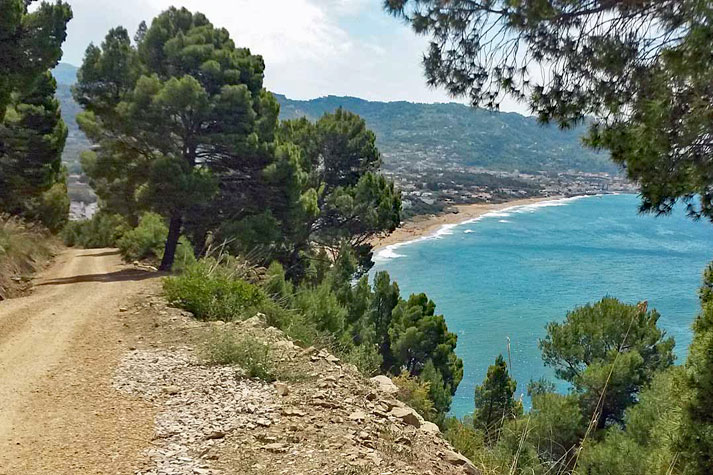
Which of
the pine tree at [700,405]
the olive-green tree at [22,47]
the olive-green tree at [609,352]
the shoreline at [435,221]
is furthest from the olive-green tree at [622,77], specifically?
the shoreline at [435,221]

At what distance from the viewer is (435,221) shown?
87.0 m

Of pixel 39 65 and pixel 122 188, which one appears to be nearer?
pixel 39 65

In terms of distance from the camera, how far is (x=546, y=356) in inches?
797

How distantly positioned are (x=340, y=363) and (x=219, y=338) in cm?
130

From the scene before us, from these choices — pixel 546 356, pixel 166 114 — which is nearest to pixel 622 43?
pixel 166 114

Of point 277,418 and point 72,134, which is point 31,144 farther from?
point 277,418

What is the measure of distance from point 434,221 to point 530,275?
34690mm

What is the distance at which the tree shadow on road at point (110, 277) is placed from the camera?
13000 mm

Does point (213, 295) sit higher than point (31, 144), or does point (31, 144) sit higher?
point (31, 144)

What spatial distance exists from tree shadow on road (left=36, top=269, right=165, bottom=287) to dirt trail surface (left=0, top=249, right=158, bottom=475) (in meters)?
4.82

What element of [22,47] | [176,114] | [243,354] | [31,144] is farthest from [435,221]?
[243,354]

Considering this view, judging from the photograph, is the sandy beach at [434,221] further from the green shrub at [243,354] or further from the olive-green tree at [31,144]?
the green shrub at [243,354]

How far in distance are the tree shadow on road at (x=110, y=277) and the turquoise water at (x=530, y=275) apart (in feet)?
53.4

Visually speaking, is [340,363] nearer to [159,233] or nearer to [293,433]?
[293,433]
